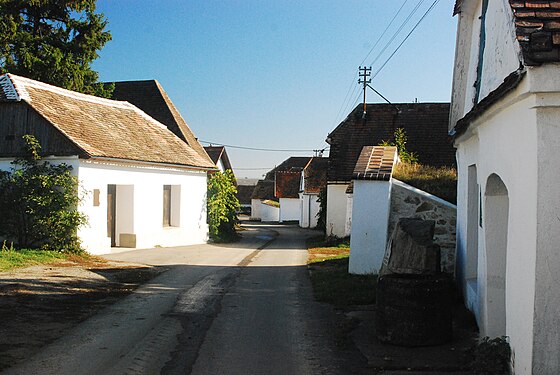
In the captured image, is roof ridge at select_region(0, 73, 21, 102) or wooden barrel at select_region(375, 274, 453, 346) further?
roof ridge at select_region(0, 73, 21, 102)

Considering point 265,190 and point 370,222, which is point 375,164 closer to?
point 370,222

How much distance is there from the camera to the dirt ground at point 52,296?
7.23 m

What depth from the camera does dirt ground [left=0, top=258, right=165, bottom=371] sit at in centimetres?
723

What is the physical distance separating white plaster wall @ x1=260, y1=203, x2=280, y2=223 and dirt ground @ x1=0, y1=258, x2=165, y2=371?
46986 millimetres

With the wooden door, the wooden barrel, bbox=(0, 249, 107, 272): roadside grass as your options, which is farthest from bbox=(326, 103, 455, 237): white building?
the wooden barrel

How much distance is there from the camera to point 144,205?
65.8ft

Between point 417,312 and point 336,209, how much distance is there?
20925 millimetres

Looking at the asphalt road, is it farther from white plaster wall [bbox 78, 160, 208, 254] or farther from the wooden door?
the wooden door

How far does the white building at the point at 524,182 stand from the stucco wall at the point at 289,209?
52.3 m

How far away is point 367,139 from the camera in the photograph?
2727 centimetres

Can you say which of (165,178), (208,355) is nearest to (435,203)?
(208,355)

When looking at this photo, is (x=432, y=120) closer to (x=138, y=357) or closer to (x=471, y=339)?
(x=471, y=339)

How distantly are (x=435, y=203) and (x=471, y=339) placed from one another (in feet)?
17.8

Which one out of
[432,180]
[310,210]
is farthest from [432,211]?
[310,210]
